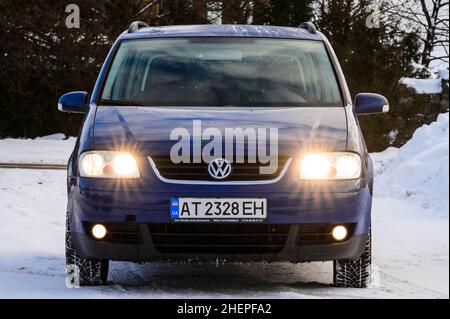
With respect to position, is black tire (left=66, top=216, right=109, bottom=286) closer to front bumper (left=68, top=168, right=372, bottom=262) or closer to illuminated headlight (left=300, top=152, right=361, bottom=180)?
front bumper (left=68, top=168, right=372, bottom=262)

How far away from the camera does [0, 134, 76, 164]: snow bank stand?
61.7 feet

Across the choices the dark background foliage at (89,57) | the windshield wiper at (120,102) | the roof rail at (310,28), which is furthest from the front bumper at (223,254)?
the dark background foliage at (89,57)

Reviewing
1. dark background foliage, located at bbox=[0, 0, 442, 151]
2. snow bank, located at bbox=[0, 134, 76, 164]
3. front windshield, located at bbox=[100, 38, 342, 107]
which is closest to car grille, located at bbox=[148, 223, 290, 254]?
front windshield, located at bbox=[100, 38, 342, 107]

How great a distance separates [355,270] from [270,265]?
1367mm

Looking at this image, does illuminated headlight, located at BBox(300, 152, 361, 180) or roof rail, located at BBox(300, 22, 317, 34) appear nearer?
illuminated headlight, located at BBox(300, 152, 361, 180)

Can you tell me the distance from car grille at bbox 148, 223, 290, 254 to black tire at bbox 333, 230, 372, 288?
62 cm

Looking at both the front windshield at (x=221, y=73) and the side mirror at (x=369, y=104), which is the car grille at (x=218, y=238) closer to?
the front windshield at (x=221, y=73)

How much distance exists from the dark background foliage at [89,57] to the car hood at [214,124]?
17.9 meters

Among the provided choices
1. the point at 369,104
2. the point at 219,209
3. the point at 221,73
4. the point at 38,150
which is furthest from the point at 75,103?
the point at 38,150

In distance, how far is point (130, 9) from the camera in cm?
2825

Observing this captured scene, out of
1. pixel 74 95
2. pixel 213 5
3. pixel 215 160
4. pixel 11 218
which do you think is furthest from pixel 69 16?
pixel 215 160

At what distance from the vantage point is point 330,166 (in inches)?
234

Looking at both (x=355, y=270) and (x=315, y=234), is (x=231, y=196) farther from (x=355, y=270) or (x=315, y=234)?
(x=355, y=270)

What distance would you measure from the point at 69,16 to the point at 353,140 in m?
20.2
